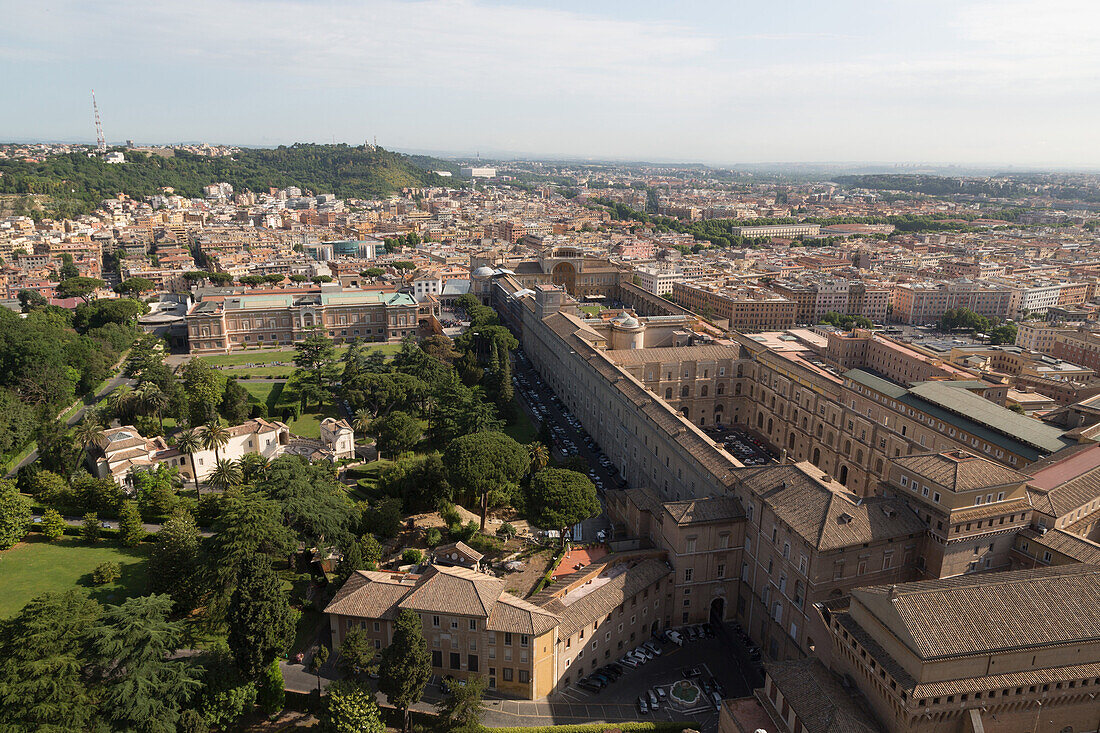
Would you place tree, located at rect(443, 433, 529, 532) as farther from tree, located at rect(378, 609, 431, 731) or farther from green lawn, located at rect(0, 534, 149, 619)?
green lawn, located at rect(0, 534, 149, 619)

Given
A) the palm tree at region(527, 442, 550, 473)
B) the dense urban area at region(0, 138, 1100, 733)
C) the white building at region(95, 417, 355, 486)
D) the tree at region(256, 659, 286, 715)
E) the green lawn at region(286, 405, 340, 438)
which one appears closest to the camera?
the dense urban area at region(0, 138, 1100, 733)

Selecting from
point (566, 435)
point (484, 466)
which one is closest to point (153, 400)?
point (484, 466)

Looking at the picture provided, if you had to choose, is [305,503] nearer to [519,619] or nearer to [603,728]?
[519,619]

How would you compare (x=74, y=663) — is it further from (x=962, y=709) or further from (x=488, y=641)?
(x=962, y=709)

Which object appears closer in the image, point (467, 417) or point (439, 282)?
point (467, 417)

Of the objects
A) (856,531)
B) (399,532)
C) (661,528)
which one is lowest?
(399,532)

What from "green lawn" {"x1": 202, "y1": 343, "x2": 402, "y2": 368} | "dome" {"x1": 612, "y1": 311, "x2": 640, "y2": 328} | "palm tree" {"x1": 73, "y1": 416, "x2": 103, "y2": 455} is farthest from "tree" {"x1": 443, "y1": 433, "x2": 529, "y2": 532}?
"green lawn" {"x1": 202, "y1": 343, "x2": 402, "y2": 368}

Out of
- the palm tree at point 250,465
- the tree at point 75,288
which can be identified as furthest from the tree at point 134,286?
the palm tree at point 250,465

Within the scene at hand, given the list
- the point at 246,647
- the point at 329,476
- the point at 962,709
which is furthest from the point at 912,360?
the point at 246,647
